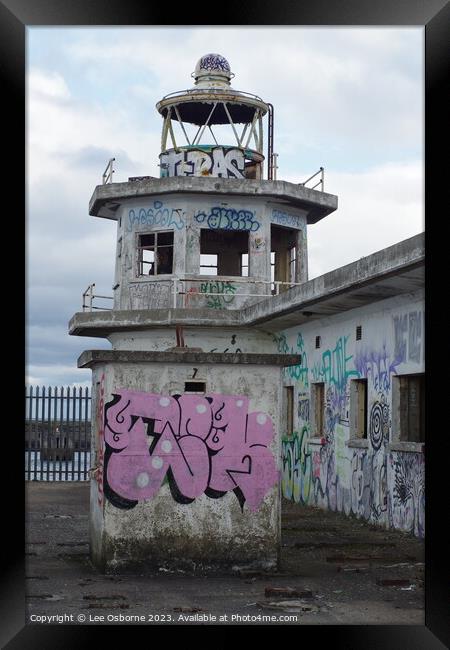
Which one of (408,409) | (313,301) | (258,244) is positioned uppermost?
(258,244)

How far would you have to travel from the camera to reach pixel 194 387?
37.2 feet

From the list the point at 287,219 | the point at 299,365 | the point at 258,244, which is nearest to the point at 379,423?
the point at 299,365

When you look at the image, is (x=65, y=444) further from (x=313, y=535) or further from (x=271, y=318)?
(x=313, y=535)

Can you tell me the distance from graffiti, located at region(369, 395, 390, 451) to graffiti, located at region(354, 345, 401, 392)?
0.84 ft

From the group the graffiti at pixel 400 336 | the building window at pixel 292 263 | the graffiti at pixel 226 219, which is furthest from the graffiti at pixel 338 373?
the building window at pixel 292 263

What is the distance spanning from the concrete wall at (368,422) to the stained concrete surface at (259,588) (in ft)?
2.91

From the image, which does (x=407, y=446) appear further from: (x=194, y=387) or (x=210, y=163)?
(x=210, y=163)

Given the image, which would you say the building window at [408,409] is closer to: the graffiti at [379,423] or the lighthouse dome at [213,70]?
the graffiti at [379,423]

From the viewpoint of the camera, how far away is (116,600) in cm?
962

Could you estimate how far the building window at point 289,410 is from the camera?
70.5ft

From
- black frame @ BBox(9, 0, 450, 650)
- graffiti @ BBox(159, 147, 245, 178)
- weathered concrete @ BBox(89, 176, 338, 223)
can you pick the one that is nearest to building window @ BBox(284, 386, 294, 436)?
weathered concrete @ BBox(89, 176, 338, 223)

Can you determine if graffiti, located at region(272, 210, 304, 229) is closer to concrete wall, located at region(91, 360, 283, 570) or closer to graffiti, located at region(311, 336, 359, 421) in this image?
graffiti, located at region(311, 336, 359, 421)
